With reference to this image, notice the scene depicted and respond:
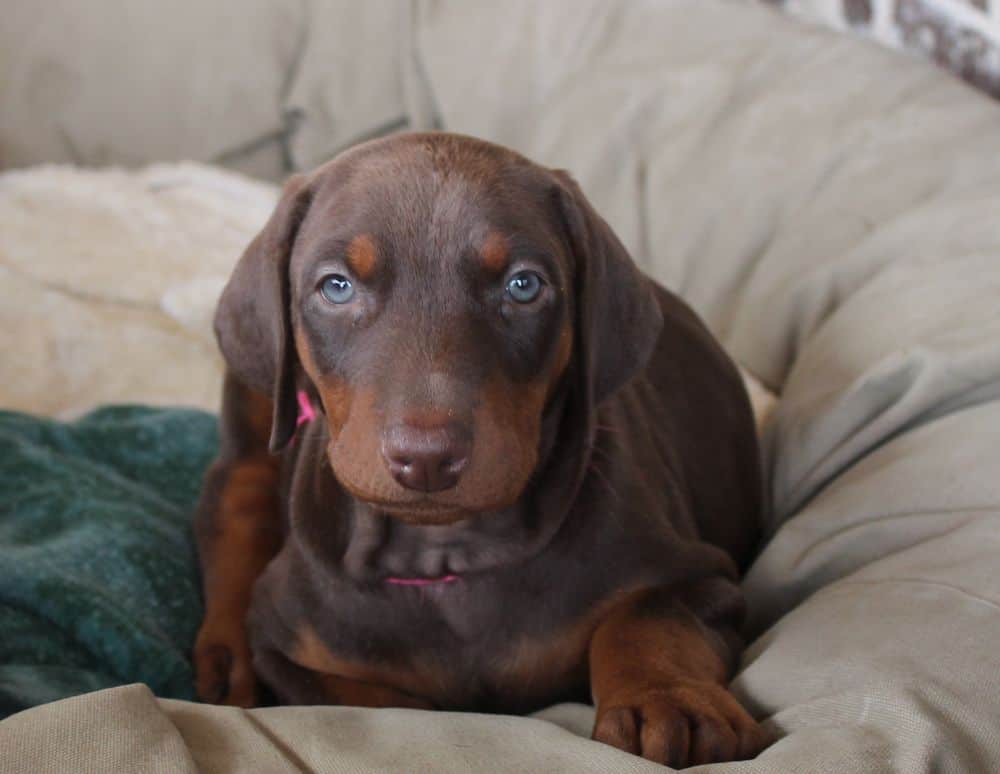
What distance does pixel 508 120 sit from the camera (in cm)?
538

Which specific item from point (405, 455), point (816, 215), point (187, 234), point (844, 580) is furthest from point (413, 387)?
point (187, 234)

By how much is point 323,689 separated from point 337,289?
31.9 inches

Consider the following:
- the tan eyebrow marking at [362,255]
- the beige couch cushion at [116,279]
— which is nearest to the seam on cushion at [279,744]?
the tan eyebrow marking at [362,255]

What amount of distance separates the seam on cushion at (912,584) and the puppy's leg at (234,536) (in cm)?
125

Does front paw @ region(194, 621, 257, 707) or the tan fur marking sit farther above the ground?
the tan fur marking

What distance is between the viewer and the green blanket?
109 inches

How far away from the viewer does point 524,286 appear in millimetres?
2324

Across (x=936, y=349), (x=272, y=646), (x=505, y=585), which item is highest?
(x=936, y=349)

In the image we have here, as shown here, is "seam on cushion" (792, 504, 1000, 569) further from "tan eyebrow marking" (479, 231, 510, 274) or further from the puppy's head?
"tan eyebrow marking" (479, 231, 510, 274)

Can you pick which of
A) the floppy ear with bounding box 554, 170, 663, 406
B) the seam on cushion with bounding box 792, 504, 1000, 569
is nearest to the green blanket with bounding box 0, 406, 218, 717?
the floppy ear with bounding box 554, 170, 663, 406

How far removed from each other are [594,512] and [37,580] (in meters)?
1.22

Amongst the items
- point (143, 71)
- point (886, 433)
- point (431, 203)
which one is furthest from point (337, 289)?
point (143, 71)

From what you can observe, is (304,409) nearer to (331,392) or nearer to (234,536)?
(234,536)

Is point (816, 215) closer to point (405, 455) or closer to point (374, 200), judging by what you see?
point (374, 200)
